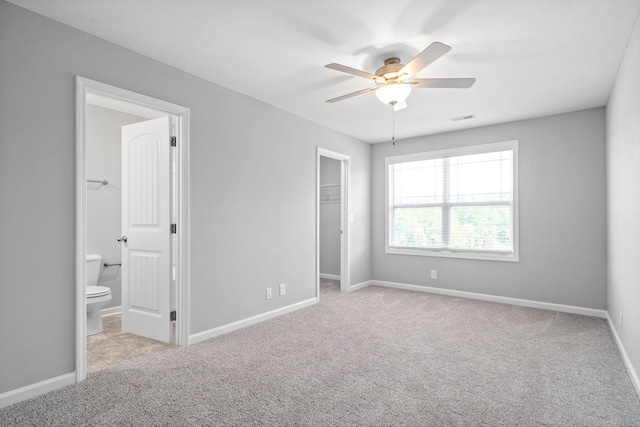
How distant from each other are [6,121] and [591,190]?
532cm

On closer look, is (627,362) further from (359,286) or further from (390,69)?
(359,286)

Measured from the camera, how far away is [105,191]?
4195mm

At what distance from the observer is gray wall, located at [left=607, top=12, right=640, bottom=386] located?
2.30 m

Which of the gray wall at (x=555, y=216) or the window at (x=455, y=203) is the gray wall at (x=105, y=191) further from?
Answer: the gray wall at (x=555, y=216)

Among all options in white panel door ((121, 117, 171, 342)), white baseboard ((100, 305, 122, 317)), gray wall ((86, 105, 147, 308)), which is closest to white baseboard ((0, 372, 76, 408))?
white panel door ((121, 117, 171, 342))

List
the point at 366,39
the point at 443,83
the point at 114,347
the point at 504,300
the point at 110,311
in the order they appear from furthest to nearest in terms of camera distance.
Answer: the point at 504,300 < the point at 110,311 < the point at 114,347 < the point at 443,83 < the point at 366,39

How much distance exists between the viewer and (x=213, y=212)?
3354 mm

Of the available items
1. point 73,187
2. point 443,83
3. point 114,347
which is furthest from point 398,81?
point 114,347

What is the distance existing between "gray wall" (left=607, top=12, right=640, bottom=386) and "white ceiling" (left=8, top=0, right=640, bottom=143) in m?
0.26

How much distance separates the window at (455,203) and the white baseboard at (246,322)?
6.42 ft

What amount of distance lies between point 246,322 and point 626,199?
3421 millimetres

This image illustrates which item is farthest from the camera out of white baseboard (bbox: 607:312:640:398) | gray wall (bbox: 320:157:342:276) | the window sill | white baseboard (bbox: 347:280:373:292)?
gray wall (bbox: 320:157:342:276)

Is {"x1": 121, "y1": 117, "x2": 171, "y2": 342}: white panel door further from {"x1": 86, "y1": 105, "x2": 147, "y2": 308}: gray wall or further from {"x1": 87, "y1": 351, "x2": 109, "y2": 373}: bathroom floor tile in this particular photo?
{"x1": 86, "y1": 105, "x2": 147, "y2": 308}: gray wall

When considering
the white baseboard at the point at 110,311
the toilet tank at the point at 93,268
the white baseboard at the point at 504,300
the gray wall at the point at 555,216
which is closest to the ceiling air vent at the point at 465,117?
the gray wall at the point at 555,216
